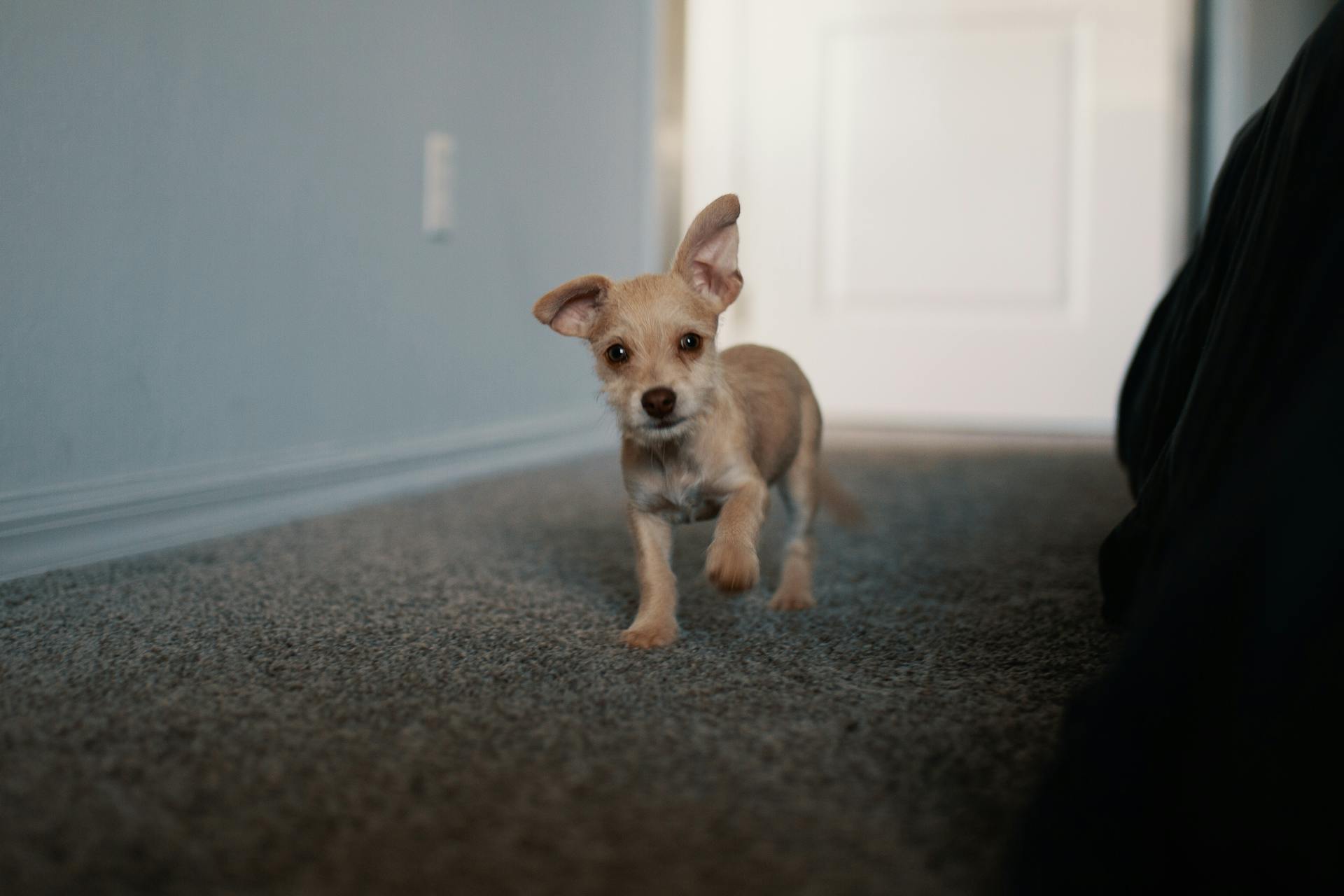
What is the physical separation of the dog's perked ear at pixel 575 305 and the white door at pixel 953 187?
7.89ft

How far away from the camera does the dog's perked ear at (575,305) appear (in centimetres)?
112

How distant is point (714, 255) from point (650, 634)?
1.51ft

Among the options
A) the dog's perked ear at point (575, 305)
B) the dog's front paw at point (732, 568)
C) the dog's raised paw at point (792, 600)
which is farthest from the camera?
the dog's raised paw at point (792, 600)

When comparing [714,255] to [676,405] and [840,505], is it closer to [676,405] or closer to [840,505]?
[676,405]

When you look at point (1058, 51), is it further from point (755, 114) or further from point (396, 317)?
point (396, 317)

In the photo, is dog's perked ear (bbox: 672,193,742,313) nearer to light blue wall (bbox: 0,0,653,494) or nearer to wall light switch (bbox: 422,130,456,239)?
light blue wall (bbox: 0,0,653,494)

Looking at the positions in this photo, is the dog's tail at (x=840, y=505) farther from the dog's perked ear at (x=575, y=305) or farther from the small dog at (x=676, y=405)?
the dog's perked ear at (x=575, y=305)

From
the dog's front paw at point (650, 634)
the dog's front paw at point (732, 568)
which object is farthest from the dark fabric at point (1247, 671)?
the dog's front paw at point (650, 634)

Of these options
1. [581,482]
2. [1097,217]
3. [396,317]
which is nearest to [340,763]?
[396,317]

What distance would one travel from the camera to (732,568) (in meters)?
0.98

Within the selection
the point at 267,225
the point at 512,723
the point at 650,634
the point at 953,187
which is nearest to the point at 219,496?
the point at 267,225

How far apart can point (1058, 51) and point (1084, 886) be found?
326 centimetres

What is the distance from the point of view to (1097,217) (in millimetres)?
3236

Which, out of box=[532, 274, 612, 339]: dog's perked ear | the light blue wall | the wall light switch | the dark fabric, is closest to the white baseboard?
the light blue wall
